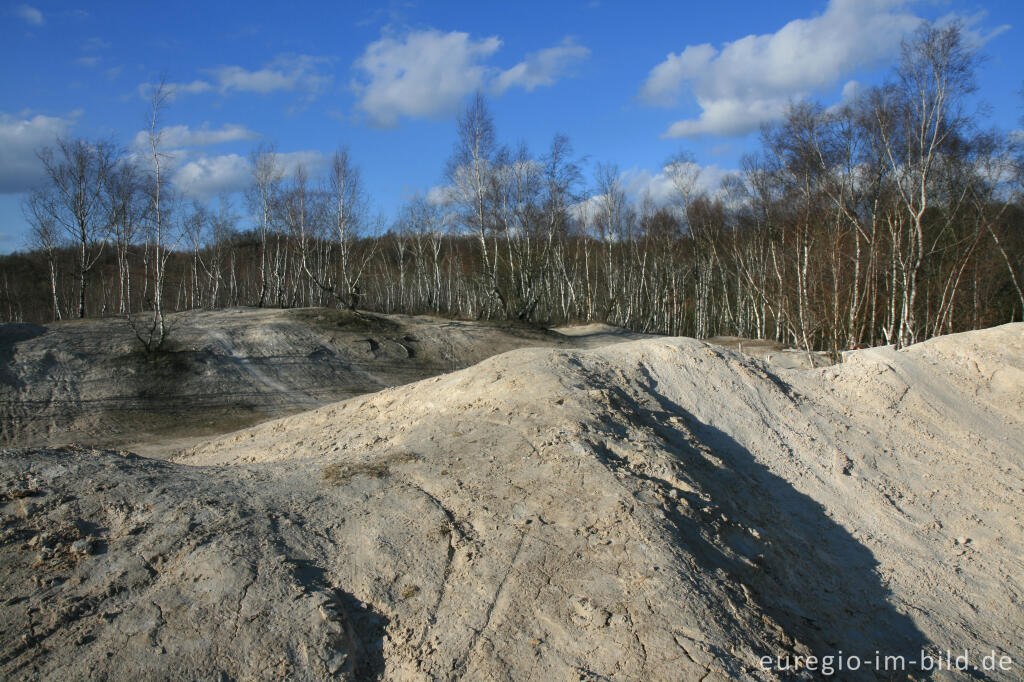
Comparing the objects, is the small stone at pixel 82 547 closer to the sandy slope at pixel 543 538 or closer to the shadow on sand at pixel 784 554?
the sandy slope at pixel 543 538

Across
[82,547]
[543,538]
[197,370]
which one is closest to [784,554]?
[543,538]

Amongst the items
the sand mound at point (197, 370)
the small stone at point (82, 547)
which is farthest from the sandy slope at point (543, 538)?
the sand mound at point (197, 370)

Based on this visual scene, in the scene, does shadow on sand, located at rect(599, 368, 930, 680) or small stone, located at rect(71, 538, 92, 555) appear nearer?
small stone, located at rect(71, 538, 92, 555)

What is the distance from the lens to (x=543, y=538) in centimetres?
473

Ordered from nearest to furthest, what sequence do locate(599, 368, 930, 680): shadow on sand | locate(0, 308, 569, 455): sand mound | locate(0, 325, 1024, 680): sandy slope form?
locate(0, 325, 1024, 680): sandy slope < locate(599, 368, 930, 680): shadow on sand < locate(0, 308, 569, 455): sand mound

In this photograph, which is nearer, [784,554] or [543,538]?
[543,538]

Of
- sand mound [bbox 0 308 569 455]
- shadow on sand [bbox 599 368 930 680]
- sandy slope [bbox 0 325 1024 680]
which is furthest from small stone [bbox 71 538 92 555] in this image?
sand mound [bbox 0 308 569 455]

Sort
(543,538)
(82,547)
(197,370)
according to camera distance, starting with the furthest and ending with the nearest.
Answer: (197,370) < (543,538) < (82,547)

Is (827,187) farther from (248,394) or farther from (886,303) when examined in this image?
(248,394)

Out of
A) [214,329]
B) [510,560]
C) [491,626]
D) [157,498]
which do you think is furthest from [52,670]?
[214,329]

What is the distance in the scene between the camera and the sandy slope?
373 centimetres

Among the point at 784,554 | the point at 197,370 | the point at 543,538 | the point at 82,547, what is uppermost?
the point at 197,370

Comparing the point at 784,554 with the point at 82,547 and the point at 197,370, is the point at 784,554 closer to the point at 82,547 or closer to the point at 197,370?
the point at 82,547

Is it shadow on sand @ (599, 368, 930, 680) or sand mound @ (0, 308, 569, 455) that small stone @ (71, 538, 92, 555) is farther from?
sand mound @ (0, 308, 569, 455)
